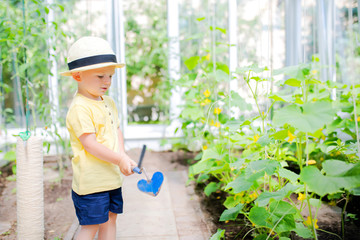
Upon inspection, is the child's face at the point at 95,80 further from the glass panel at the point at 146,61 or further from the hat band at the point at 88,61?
the glass panel at the point at 146,61

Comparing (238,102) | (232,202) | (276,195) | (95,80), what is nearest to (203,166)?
(232,202)

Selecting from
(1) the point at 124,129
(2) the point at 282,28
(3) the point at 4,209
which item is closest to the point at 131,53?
(1) the point at 124,129

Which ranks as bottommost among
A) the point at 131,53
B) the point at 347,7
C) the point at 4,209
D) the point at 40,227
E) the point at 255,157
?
the point at 4,209

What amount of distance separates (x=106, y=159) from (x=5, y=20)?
127 centimetres

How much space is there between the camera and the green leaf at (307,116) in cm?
113

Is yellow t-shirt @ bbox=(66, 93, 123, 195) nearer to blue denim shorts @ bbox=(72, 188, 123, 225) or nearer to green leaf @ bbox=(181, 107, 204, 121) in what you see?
blue denim shorts @ bbox=(72, 188, 123, 225)

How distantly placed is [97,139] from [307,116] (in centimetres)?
87

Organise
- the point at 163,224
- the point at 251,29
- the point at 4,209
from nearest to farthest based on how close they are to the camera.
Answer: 1. the point at 163,224
2. the point at 4,209
3. the point at 251,29

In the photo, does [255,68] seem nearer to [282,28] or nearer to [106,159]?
[106,159]

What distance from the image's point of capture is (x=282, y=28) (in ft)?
13.4

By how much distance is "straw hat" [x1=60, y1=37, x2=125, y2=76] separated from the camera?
4.93 feet

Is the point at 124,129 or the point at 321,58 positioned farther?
the point at 124,129

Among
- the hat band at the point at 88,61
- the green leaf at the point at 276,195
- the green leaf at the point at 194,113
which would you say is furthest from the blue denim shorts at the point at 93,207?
the green leaf at the point at 194,113

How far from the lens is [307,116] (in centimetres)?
120
